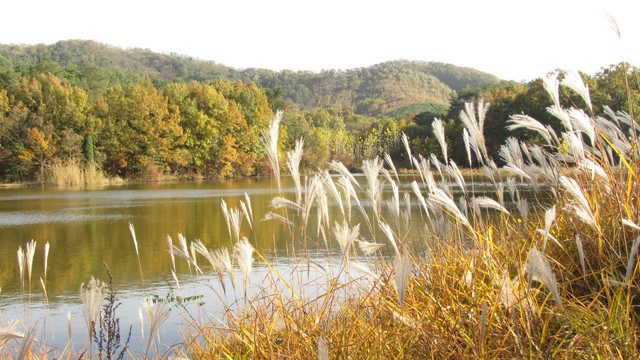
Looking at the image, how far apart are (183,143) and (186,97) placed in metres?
5.48

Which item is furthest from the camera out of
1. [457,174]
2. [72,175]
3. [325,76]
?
[325,76]

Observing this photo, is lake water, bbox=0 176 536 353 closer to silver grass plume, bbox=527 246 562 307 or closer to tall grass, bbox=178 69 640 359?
tall grass, bbox=178 69 640 359

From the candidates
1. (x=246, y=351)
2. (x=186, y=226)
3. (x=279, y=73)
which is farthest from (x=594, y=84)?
(x=279, y=73)

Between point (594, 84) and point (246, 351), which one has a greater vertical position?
point (594, 84)

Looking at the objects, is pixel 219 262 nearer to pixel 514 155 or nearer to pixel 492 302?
pixel 492 302

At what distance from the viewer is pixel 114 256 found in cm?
830

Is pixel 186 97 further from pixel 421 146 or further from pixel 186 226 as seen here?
pixel 186 226

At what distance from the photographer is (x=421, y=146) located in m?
48.7

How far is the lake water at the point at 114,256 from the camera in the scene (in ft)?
15.6

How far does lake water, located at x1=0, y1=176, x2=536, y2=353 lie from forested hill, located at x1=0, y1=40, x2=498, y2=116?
91083 mm

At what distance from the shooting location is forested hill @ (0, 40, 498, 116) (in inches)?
4360

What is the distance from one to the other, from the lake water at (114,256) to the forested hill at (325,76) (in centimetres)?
9108

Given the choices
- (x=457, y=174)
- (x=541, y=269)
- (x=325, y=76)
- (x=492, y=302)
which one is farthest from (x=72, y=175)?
(x=325, y=76)

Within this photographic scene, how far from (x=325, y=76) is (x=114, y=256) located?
132219 millimetres
